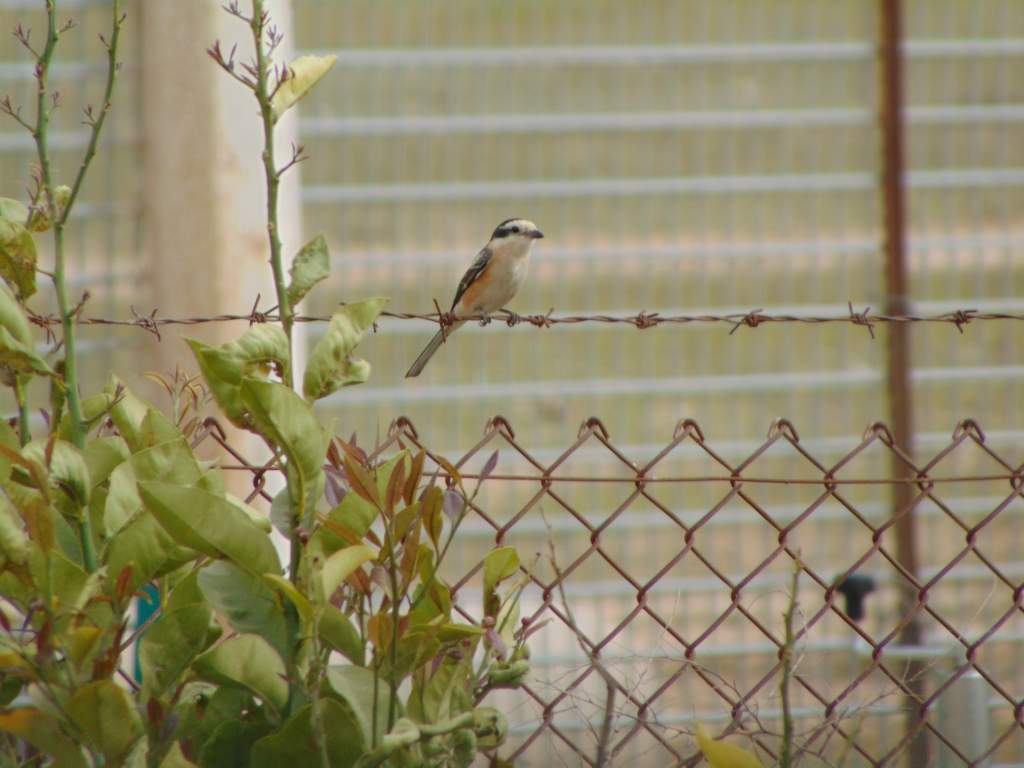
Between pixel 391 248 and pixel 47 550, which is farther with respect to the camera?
pixel 391 248

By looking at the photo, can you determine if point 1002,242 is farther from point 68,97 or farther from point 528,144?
point 68,97

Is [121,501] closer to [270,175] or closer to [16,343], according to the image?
[16,343]

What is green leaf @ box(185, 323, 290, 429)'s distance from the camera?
3.61 ft

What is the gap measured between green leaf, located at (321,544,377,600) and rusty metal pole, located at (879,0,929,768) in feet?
11.1

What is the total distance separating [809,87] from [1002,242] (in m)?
0.78

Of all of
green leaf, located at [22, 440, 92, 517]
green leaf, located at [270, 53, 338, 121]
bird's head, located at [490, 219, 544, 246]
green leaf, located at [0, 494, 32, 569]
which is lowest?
green leaf, located at [0, 494, 32, 569]

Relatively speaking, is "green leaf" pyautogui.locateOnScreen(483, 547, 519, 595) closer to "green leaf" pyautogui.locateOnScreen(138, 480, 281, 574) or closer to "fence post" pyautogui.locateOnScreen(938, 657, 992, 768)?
"green leaf" pyautogui.locateOnScreen(138, 480, 281, 574)

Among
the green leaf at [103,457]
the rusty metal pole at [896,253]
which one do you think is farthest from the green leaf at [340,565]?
the rusty metal pole at [896,253]

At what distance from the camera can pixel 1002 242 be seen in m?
4.43

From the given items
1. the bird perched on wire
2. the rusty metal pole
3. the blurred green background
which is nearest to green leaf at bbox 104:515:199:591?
the bird perched on wire

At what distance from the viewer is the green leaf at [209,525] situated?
3.47 ft

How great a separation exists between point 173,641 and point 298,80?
1.56 feet

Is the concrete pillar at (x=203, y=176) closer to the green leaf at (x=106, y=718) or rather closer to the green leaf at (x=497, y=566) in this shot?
the green leaf at (x=497, y=566)

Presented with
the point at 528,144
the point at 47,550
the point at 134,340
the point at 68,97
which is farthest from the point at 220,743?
the point at 528,144
